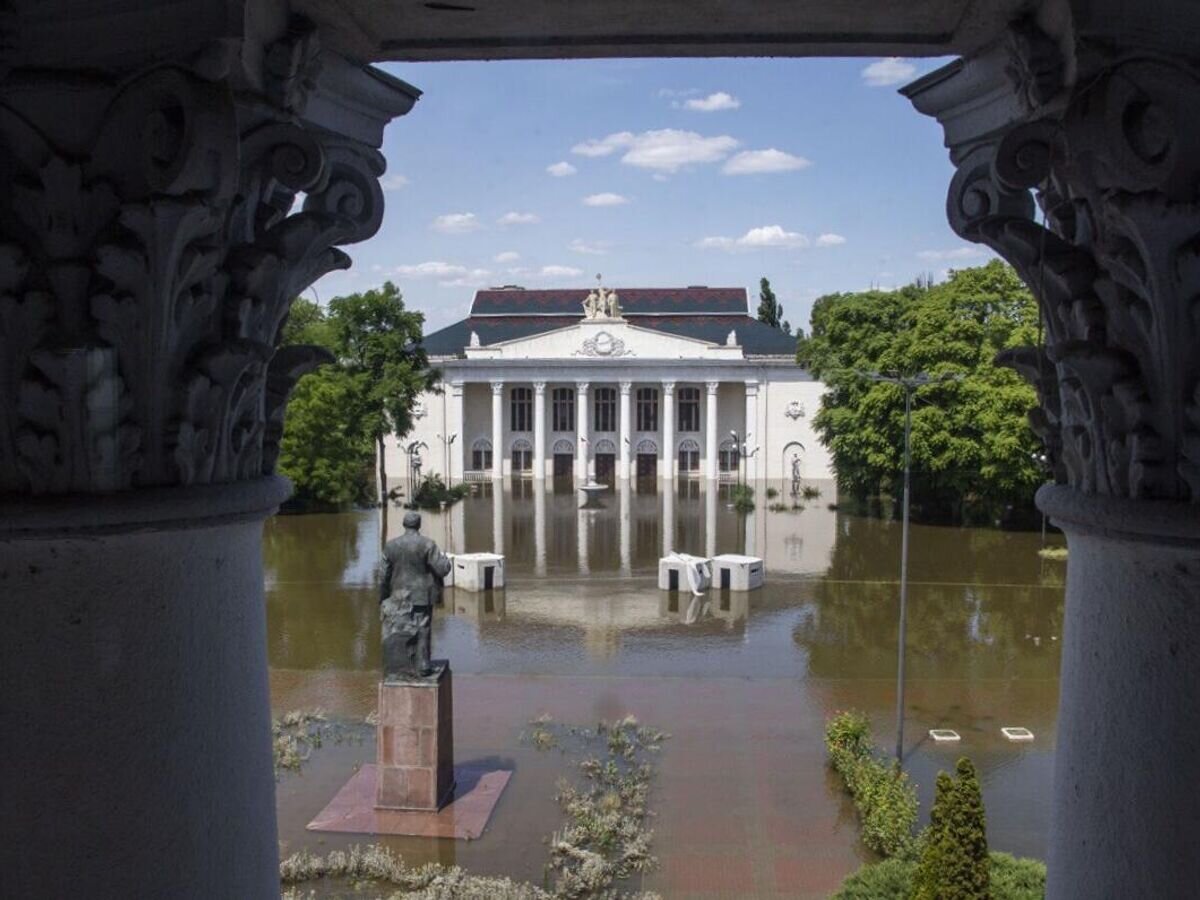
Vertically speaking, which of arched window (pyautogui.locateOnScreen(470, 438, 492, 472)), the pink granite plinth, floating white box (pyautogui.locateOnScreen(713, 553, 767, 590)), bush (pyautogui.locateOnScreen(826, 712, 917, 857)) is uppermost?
arched window (pyautogui.locateOnScreen(470, 438, 492, 472))

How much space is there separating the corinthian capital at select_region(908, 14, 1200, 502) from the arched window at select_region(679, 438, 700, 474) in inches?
2351

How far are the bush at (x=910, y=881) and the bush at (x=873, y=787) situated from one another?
4.13 ft

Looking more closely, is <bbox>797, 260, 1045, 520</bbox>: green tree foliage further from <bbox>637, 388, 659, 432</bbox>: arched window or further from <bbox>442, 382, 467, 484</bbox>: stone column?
<bbox>442, 382, 467, 484</bbox>: stone column

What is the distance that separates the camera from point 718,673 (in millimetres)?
19750

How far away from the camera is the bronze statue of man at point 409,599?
12602mm

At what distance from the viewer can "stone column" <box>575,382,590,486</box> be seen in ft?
202

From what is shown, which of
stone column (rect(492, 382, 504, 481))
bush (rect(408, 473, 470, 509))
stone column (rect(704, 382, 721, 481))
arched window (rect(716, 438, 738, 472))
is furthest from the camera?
arched window (rect(716, 438, 738, 472))

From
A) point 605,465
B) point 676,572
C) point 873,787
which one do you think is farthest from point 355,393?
point 873,787

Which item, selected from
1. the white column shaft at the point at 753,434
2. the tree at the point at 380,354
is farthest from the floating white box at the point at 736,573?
the white column shaft at the point at 753,434

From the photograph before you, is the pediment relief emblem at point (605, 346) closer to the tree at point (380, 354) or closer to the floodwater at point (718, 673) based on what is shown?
the tree at point (380, 354)

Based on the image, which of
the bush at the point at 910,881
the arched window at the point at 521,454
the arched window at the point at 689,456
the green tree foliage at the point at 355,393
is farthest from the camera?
the arched window at the point at 521,454

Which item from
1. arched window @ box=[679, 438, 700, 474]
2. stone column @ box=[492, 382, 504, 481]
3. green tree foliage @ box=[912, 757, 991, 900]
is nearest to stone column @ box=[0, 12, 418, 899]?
green tree foliage @ box=[912, 757, 991, 900]

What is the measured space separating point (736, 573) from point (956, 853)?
18784 mm

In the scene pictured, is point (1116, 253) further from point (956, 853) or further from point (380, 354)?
point (380, 354)
